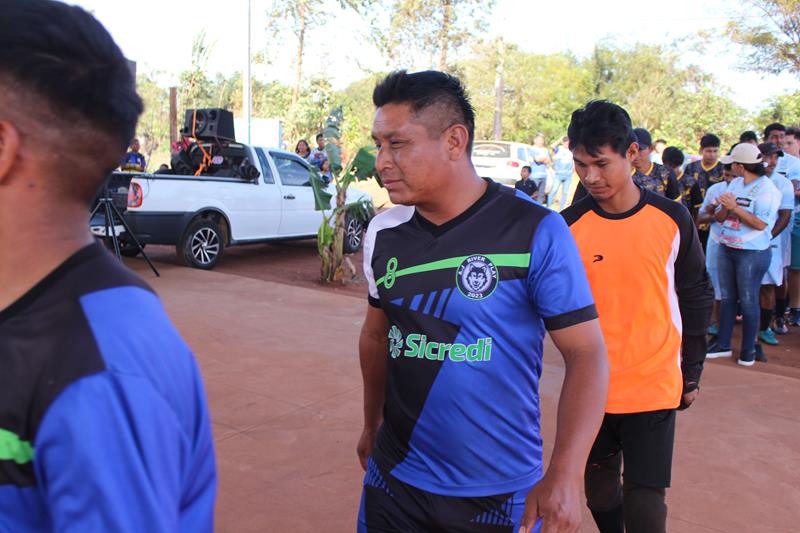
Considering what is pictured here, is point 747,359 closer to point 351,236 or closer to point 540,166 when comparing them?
point 351,236

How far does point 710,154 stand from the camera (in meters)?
8.90

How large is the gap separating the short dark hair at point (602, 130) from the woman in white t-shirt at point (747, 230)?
393 centimetres

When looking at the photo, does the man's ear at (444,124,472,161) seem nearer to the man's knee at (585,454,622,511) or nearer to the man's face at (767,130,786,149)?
the man's knee at (585,454,622,511)

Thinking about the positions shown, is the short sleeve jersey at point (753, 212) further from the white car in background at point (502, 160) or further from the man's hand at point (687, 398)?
the white car in background at point (502, 160)

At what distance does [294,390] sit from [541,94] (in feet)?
120

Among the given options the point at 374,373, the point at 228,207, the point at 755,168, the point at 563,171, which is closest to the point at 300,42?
the point at 563,171

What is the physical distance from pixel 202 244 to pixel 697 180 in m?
6.74

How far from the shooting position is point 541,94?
39.6 metres

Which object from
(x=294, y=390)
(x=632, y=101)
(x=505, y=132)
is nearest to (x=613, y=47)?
(x=632, y=101)

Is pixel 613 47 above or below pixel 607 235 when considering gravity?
above

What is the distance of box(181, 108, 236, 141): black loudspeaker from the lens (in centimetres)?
1216

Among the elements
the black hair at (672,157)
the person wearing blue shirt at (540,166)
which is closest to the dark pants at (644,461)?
the black hair at (672,157)

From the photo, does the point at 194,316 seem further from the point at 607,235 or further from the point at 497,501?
the point at 497,501

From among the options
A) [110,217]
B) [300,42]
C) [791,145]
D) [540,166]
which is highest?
[300,42]
